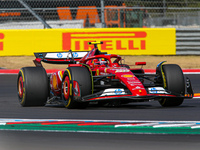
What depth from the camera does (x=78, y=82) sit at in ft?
24.3

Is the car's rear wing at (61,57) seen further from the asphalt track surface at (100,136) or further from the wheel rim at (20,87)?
the asphalt track surface at (100,136)

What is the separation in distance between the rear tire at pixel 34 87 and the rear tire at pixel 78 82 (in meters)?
0.59

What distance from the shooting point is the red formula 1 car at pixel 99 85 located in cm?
735

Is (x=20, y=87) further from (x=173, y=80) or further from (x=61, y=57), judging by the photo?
(x=173, y=80)

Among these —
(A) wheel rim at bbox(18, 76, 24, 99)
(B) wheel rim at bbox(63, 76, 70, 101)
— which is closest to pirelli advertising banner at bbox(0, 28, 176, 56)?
(A) wheel rim at bbox(18, 76, 24, 99)

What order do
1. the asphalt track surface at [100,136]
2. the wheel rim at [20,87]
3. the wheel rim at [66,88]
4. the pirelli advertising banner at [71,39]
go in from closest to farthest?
1. the asphalt track surface at [100,136]
2. the wheel rim at [66,88]
3. the wheel rim at [20,87]
4. the pirelli advertising banner at [71,39]

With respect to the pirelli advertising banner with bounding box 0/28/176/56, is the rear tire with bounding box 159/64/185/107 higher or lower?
lower

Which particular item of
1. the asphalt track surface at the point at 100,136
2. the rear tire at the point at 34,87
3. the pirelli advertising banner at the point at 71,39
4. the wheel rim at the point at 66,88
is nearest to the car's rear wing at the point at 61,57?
the rear tire at the point at 34,87

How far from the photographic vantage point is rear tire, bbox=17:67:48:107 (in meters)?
8.16

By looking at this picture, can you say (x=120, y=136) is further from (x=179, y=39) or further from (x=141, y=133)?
(x=179, y=39)

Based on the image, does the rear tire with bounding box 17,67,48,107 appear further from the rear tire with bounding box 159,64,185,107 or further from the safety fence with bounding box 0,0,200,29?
the safety fence with bounding box 0,0,200,29

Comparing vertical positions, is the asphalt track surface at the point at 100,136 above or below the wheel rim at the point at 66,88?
below

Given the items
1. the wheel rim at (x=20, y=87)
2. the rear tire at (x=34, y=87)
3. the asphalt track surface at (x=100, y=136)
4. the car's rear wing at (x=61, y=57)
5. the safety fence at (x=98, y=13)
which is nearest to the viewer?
the asphalt track surface at (x=100, y=136)

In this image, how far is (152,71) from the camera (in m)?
15.1
